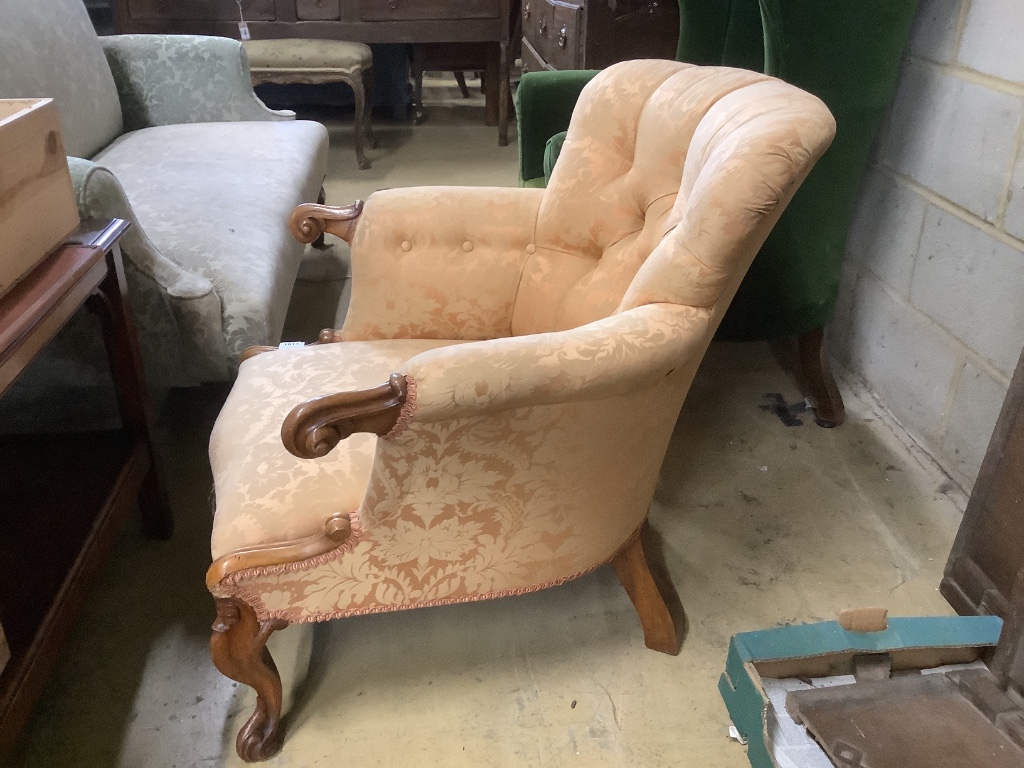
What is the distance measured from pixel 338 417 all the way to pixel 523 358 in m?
0.19

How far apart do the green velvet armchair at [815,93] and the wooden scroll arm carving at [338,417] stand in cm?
105

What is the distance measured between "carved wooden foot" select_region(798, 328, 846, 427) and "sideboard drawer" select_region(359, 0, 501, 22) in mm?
2540

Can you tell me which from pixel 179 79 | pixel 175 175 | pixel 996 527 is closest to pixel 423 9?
pixel 179 79

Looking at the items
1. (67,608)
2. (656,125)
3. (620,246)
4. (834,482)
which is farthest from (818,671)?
(67,608)

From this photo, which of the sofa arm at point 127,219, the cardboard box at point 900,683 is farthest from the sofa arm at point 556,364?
the sofa arm at point 127,219

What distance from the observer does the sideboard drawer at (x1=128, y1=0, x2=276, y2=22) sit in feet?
11.1

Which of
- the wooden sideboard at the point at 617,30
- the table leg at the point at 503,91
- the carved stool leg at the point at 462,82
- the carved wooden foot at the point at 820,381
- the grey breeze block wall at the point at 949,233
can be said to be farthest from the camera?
the carved stool leg at the point at 462,82

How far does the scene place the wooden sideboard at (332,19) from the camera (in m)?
3.41

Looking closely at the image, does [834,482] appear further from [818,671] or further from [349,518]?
[349,518]

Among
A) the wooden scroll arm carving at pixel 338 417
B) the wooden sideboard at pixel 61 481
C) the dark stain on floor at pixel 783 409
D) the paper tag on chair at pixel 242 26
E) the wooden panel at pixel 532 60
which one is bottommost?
the dark stain on floor at pixel 783 409

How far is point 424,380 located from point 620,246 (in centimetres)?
53

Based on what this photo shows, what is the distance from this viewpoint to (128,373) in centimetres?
123

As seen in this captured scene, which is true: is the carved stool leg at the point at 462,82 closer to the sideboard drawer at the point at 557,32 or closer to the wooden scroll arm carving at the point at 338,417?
the sideboard drawer at the point at 557,32

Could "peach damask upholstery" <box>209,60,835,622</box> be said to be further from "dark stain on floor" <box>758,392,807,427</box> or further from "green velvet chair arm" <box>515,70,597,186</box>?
"dark stain on floor" <box>758,392,807,427</box>
